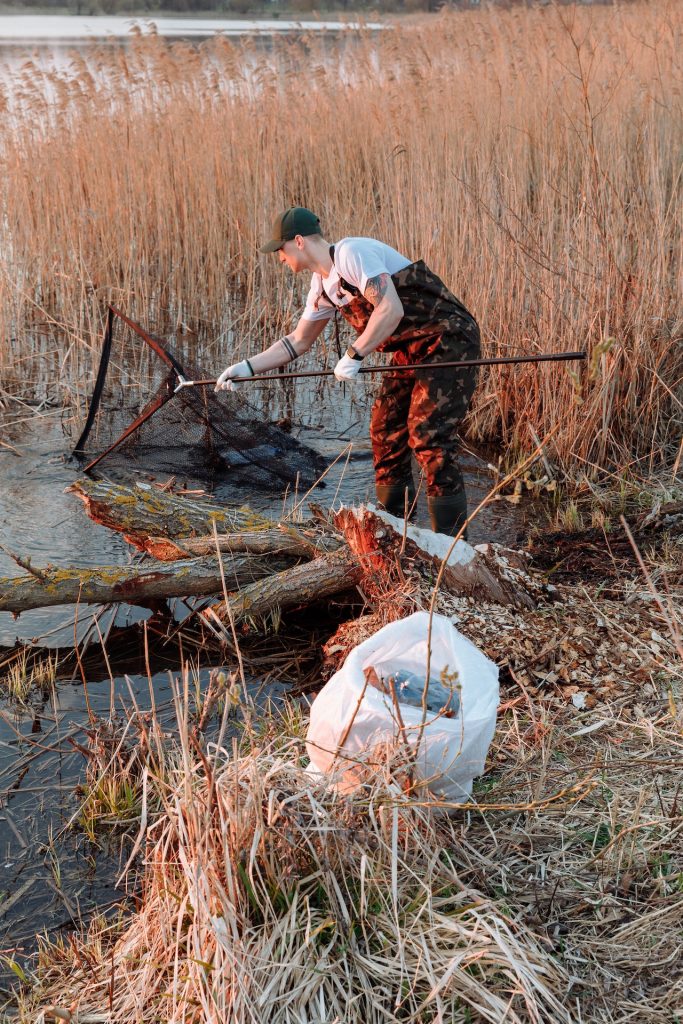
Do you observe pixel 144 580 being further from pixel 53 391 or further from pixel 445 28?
pixel 445 28

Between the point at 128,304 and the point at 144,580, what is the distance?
13.0 ft

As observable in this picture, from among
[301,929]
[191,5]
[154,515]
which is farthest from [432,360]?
[191,5]

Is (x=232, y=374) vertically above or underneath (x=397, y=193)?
underneath

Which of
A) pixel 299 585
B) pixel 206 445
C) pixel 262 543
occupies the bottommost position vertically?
pixel 299 585

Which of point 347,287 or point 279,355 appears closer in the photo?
point 347,287

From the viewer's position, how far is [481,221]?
17.9 feet

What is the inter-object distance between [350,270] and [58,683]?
191 centimetres

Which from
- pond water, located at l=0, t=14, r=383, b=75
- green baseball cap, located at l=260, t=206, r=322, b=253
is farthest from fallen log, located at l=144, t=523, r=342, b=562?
pond water, located at l=0, t=14, r=383, b=75

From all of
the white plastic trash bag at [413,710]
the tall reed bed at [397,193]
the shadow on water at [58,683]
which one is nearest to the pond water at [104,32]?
the tall reed bed at [397,193]

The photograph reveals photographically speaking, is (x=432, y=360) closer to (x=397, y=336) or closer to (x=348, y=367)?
(x=397, y=336)

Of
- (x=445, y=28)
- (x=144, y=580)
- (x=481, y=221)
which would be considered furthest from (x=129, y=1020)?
(x=445, y=28)

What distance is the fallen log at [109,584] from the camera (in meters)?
3.55

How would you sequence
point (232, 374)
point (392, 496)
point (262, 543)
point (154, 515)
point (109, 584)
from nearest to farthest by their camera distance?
point (109, 584) < point (262, 543) < point (154, 515) < point (232, 374) < point (392, 496)

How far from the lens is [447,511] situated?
415 cm
